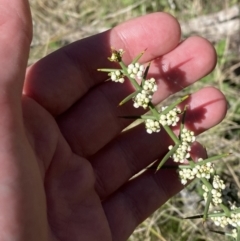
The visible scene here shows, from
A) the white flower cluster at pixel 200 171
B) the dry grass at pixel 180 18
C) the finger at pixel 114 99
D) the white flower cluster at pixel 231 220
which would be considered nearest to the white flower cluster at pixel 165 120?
the white flower cluster at pixel 200 171

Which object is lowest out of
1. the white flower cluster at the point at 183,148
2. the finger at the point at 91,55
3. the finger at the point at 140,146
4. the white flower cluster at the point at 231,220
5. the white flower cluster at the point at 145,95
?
the finger at the point at 140,146

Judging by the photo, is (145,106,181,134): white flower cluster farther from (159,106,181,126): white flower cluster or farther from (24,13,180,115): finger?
(24,13,180,115): finger

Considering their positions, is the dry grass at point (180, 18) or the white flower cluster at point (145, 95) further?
the dry grass at point (180, 18)

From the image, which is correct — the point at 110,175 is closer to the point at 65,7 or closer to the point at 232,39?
the point at 232,39

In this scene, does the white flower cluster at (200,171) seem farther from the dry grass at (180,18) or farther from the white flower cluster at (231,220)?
the dry grass at (180,18)

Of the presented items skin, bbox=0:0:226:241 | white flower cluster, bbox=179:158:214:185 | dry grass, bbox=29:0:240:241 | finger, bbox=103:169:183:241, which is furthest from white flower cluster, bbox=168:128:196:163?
dry grass, bbox=29:0:240:241

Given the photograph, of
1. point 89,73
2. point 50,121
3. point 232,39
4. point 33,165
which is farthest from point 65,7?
point 33,165

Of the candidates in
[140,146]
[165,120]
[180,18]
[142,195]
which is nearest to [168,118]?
[165,120]

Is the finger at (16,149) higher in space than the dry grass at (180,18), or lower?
higher

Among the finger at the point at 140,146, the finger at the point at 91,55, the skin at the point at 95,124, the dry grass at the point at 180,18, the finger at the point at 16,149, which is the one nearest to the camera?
the finger at the point at 16,149
